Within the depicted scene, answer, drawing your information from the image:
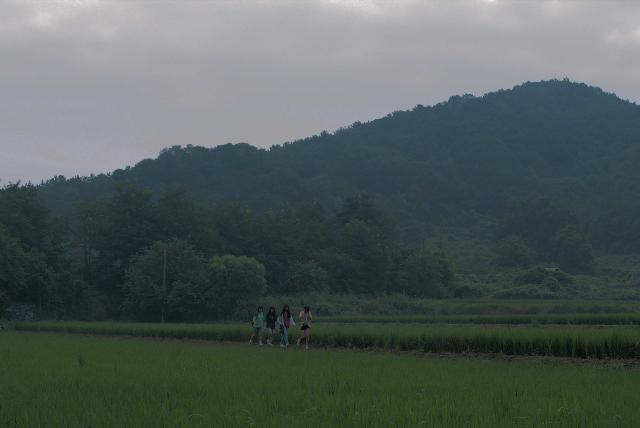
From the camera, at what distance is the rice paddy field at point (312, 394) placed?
10.8 metres

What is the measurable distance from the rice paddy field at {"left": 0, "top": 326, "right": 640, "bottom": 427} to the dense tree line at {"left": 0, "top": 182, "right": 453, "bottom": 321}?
158 ft

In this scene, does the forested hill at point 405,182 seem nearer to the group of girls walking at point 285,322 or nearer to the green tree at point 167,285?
the green tree at point 167,285

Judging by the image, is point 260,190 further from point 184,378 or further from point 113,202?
point 184,378

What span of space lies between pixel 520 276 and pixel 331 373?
86.1 metres

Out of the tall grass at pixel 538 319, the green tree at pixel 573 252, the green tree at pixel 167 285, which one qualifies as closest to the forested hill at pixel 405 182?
the green tree at pixel 573 252

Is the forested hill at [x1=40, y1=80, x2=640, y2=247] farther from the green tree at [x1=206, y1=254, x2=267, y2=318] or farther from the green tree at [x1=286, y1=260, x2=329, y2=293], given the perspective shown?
the green tree at [x1=206, y1=254, x2=267, y2=318]

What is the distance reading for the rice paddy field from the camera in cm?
1080

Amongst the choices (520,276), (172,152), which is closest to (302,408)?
(520,276)

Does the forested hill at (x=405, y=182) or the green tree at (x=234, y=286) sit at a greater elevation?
the forested hill at (x=405, y=182)

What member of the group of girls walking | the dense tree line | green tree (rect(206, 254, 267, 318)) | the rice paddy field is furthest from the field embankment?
the dense tree line

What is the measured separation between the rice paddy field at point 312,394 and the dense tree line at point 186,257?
48115mm

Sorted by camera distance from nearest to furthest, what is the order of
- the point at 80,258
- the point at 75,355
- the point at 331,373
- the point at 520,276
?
1. the point at 331,373
2. the point at 75,355
3. the point at 80,258
4. the point at 520,276

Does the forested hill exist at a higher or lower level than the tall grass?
higher

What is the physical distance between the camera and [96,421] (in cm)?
1064
